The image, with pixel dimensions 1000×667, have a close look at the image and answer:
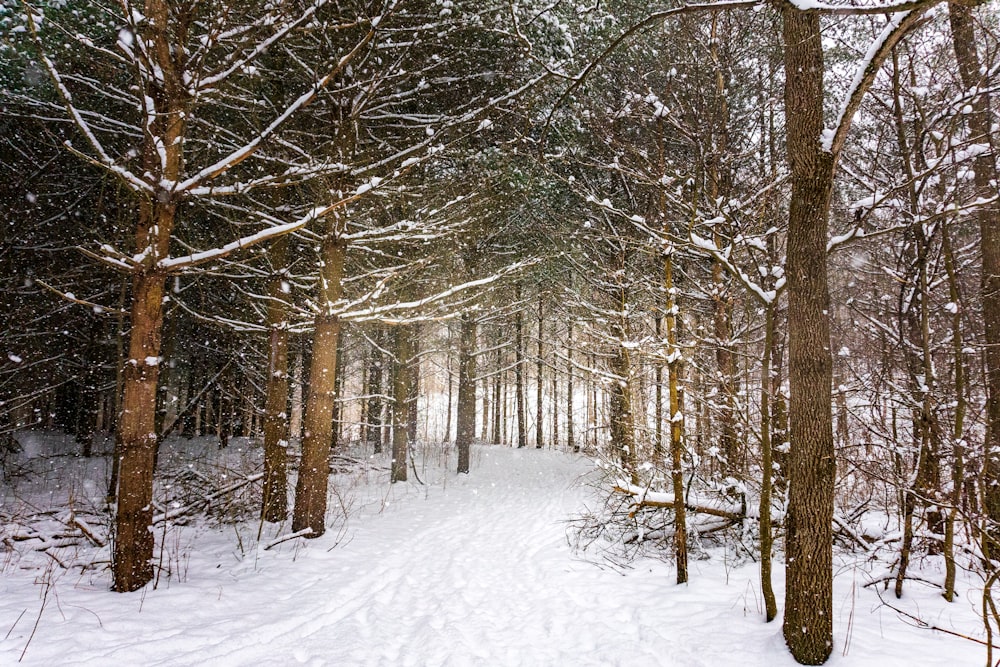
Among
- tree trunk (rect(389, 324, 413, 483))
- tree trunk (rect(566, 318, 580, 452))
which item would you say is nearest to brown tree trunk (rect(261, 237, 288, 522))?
tree trunk (rect(389, 324, 413, 483))

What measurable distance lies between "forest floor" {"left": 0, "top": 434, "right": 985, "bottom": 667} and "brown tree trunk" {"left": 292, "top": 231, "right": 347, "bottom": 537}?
0.48m

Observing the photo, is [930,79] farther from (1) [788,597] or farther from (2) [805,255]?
(1) [788,597]

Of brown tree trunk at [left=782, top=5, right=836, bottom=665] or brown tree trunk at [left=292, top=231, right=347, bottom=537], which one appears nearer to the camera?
brown tree trunk at [left=782, top=5, right=836, bottom=665]

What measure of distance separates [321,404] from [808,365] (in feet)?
20.4

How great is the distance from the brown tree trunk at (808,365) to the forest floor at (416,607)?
0.34 meters

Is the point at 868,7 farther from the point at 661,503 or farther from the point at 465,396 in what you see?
the point at 465,396

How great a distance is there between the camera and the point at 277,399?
7.47 meters

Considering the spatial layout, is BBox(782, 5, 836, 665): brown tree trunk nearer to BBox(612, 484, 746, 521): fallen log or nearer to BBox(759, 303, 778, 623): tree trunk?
BBox(759, 303, 778, 623): tree trunk

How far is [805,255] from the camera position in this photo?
3350mm

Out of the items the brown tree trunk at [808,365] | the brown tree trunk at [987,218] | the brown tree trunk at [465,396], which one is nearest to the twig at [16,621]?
the brown tree trunk at [808,365]

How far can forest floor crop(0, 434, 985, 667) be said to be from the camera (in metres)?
3.33

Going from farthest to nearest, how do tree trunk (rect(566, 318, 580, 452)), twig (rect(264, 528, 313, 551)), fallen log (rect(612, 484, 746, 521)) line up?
tree trunk (rect(566, 318, 580, 452)), twig (rect(264, 528, 313, 551)), fallen log (rect(612, 484, 746, 521))

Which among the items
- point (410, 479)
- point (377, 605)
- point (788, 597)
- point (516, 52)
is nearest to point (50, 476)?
point (410, 479)

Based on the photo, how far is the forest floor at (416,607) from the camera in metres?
3.33
